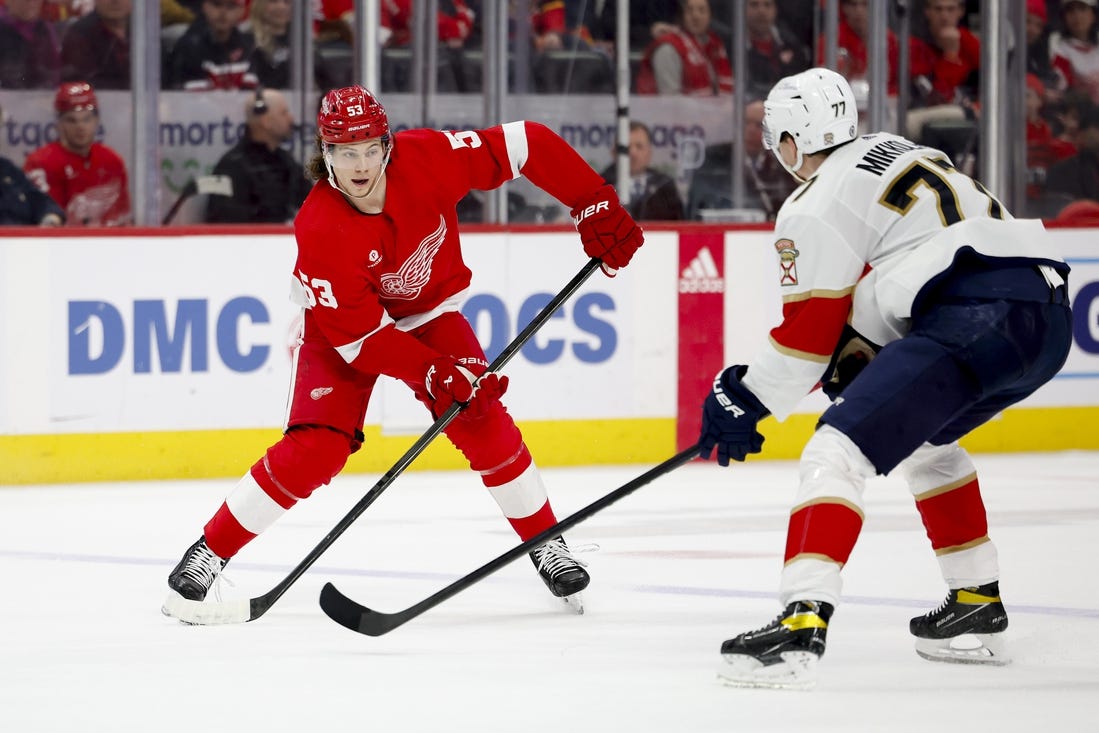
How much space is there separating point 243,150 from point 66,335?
1043mm

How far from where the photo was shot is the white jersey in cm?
284

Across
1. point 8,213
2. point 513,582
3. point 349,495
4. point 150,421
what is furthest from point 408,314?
point 8,213

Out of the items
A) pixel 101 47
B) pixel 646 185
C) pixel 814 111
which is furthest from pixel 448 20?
pixel 814 111

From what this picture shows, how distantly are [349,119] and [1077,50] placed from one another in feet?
15.0

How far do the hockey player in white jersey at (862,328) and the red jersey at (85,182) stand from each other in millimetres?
3440

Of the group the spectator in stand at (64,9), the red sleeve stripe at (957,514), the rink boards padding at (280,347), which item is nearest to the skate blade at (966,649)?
the red sleeve stripe at (957,514)

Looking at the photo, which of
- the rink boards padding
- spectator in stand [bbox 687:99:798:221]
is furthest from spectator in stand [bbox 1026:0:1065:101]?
spectator in stand [bbox 687:99:798:221]

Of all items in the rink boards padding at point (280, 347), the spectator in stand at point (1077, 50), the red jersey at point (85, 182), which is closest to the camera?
the rink boards padding at point (280, 347)

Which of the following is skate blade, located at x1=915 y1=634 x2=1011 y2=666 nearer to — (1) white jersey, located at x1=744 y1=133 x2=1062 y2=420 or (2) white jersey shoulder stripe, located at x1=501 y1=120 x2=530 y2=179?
(1) white jersey, located at x1=744 y1=133 x2=1062 y2=420

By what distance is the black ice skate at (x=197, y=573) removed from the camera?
3586 millimetres

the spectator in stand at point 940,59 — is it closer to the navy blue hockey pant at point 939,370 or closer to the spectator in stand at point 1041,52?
the spectator in stand at point 1041,52

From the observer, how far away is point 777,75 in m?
6.92

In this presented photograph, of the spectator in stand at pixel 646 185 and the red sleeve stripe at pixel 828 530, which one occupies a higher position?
the spectator in stand at pixel 646 185

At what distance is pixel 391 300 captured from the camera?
3688 mm
